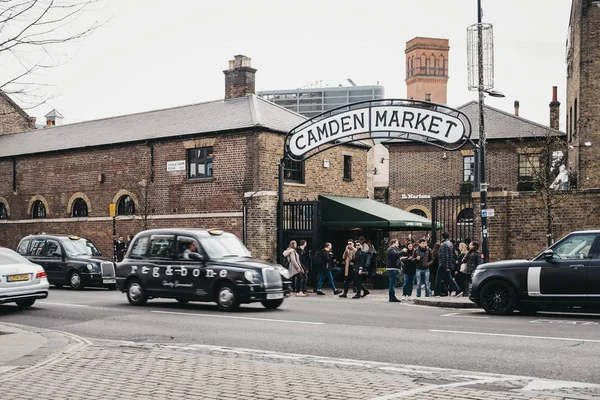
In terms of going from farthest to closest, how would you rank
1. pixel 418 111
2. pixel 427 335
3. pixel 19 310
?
pixel 418 111, pixel 19 310, pixel 427 335

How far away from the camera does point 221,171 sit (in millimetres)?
29500

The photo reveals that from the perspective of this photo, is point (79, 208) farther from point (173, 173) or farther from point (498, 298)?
point (498, 298)

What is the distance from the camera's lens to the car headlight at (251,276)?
52.2 feet

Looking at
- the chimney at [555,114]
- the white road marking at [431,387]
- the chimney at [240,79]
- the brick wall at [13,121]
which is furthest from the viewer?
the brick wall at [13,121]

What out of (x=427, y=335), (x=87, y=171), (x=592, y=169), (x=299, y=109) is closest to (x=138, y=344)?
(x=427, y=335)

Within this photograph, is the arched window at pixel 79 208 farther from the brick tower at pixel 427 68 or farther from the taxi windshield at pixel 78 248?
the brick tower at pixel 427 68

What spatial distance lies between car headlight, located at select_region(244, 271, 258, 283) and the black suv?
8968mm

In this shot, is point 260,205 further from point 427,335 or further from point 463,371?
point 463,371

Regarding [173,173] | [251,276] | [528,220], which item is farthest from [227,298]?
[173,173]

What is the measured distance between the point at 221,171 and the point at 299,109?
499ft

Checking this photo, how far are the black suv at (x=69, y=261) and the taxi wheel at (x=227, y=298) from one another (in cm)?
828

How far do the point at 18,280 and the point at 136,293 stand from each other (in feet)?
9.03

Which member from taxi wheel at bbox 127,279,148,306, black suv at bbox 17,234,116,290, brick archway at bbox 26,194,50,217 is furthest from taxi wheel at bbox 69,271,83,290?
brick archway at bbox 26,194,50,217

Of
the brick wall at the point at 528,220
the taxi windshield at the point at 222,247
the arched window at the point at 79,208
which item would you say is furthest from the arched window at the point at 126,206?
the brick wall at the point at 528,220
